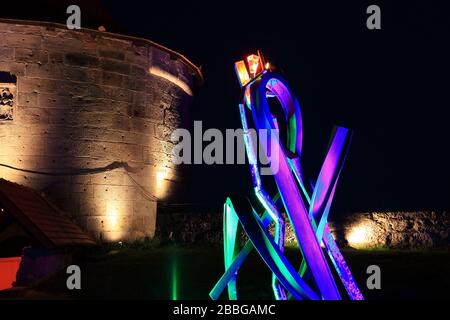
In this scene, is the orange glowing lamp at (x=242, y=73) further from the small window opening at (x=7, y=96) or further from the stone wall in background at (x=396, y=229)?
the small window opening at (x=7, y=96)

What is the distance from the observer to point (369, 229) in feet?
48.1

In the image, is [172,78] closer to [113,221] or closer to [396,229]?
[113,221]

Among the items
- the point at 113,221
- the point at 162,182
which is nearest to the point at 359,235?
the point at 162,182

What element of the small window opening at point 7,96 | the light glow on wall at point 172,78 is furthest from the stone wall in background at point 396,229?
the small window opening at point 7,96

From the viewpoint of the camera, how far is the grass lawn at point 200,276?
9367 mm

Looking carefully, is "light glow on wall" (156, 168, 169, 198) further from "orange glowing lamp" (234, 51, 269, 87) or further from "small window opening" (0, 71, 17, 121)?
"orange glowing lamp" (234, 51, 269, 87)

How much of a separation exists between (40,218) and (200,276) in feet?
15.0

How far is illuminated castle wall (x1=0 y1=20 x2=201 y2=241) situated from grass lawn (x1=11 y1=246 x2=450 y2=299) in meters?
2.63

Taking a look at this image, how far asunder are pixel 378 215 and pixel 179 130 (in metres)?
7.14

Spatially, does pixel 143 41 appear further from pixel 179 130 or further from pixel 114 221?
pixel 114 221

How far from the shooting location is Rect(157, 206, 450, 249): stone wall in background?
14.0m

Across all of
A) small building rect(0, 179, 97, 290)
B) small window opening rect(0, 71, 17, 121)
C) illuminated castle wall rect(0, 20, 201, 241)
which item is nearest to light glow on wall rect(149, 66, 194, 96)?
illuminated castle wall rect(0, 20, 201, 241)

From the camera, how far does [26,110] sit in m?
15.4
